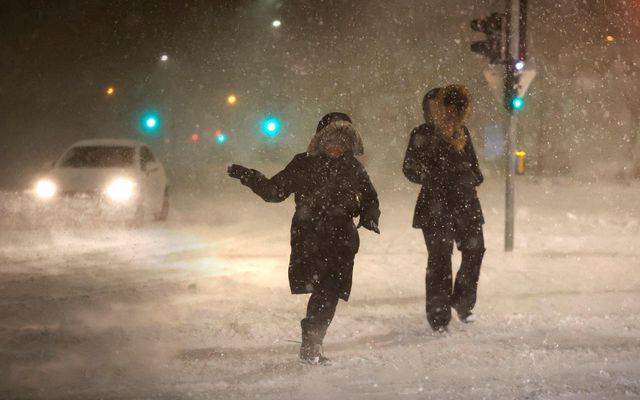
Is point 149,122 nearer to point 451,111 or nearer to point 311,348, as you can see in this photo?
point 451,111

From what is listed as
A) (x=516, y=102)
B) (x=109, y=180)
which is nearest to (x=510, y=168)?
(x=516, y=102)

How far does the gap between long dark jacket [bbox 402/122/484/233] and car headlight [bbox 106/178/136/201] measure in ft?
25.2

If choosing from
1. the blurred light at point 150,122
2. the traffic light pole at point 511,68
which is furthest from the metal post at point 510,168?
the blurred light at point 150,122

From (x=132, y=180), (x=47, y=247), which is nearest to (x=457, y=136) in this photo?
(x=47, y=247)

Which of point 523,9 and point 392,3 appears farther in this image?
point 392,3

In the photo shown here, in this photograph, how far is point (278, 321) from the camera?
6.37 meters

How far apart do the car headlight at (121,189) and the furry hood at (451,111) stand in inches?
310

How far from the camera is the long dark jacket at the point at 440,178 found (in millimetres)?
5969

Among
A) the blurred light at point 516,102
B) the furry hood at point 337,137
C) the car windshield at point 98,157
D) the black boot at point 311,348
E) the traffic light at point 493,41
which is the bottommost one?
the black boot at point 311,348

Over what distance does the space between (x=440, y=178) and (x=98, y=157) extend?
9168mm

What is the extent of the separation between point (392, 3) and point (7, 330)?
38.8m

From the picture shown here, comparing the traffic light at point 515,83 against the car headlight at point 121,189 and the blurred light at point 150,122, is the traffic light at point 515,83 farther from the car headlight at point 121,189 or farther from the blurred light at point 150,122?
the blurred light at point 150,122

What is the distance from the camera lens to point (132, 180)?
1306 centimetres

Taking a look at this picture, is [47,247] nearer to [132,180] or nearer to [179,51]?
[132,180]
